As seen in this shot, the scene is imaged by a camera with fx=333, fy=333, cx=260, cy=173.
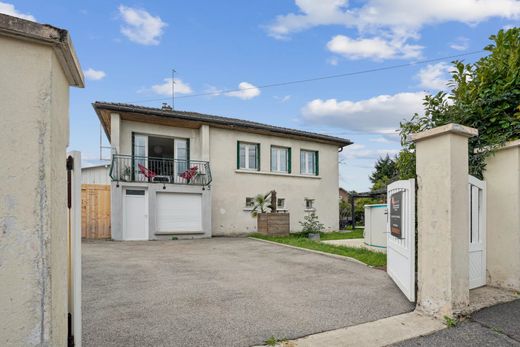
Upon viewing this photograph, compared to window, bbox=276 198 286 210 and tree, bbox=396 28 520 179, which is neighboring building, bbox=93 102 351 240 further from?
tree, bbox=396 28 520 179

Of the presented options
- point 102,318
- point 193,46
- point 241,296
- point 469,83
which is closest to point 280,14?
point 193,46

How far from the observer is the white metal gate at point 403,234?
4.84 metres

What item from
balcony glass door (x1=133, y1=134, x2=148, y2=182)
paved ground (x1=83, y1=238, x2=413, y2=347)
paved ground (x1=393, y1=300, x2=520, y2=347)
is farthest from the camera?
balcony glass door (x1=133, y1=134, x2=148, y2=182)

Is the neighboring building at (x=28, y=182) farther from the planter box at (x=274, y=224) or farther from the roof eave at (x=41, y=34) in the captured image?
the planter box at (x=274, y=224)

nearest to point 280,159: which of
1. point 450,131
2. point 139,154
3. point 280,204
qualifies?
point 280,204

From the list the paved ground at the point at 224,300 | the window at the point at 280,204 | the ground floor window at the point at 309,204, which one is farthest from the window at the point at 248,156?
the paved ground at the point at 224,300

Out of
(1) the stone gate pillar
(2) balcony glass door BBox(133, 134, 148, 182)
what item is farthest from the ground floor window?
(1) the stone gate pillar

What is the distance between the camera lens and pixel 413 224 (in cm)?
482

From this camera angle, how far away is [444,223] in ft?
14.2

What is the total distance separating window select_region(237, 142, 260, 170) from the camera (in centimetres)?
1731

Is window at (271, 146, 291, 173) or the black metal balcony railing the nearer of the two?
the black metal balcony railing

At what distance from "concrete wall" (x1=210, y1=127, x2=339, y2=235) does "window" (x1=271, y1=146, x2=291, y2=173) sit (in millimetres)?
277

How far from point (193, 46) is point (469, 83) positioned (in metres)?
8.81

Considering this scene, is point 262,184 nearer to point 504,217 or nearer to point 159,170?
point 159,170
